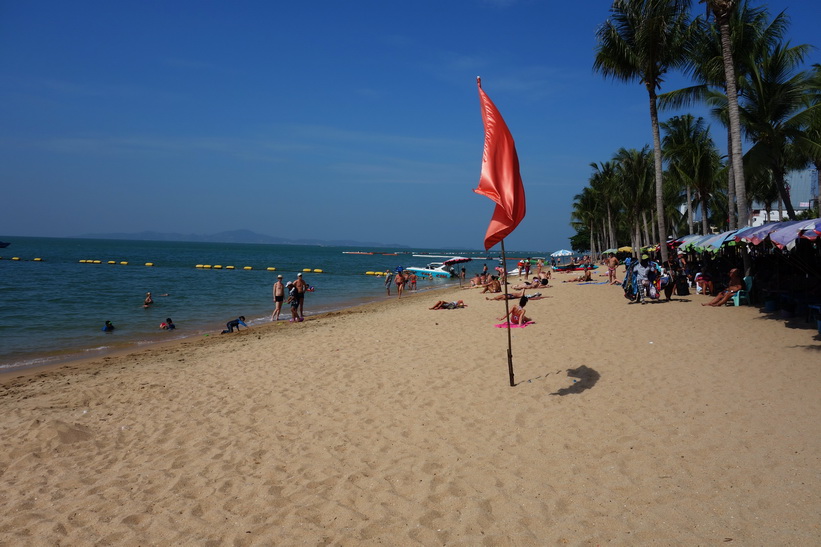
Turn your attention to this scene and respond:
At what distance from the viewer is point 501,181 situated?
5887 mm

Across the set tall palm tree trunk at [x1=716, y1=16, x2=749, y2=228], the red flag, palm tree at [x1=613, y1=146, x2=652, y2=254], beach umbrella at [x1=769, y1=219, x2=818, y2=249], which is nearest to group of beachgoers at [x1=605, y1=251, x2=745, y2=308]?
tall palm tree trunk at [x1=716, y1=16, x2=749, y2=228]

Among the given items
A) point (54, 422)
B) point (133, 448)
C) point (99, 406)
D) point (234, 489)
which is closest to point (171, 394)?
point (99, 406)

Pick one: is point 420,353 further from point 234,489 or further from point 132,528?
point 132,528

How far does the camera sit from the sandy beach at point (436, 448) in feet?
12.0

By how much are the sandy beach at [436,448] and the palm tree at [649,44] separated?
12.2 m

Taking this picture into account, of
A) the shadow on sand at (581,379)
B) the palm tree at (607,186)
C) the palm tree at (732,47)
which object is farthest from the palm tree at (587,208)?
the shadow on sand at (581,379)

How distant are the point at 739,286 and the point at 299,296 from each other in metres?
12.9

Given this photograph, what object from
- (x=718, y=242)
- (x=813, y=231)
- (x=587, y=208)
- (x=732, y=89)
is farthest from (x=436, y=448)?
(x=587, y=208)

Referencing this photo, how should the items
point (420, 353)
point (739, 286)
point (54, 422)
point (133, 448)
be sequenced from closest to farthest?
point (133, 448) → point (54, 422) → point (420, 353) → point (739, 286)

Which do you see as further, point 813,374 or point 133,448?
point 813,374

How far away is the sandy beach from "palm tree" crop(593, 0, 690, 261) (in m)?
12.2

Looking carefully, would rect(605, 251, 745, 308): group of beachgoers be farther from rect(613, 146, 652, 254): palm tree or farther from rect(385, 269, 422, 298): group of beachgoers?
rect(613, 146, 652, 254): palm tree

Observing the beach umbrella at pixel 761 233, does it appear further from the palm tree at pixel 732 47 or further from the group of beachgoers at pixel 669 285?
the palm tree at pixel 732 47

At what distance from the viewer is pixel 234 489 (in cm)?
434
